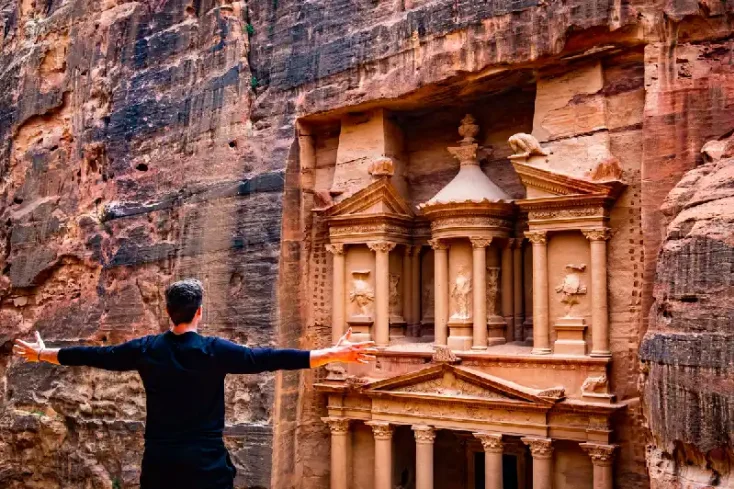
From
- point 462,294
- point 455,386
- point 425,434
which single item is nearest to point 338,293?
point 462,294

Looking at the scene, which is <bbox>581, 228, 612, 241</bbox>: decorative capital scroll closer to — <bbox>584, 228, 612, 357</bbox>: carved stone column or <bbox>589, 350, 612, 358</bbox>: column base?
<bbox>584, 228, 612, 357</bbox>: carved stone column

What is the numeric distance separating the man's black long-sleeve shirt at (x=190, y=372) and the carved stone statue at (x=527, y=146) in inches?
283

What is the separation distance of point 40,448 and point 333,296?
684 centimetres

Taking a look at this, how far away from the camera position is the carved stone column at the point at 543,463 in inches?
372

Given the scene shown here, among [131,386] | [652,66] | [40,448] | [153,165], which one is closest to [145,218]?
[153,165]

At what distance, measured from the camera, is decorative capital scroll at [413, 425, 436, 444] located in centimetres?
1043

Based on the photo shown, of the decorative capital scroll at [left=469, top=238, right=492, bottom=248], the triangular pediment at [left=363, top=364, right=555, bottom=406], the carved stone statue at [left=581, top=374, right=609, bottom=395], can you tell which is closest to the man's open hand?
the triangular pediment at [left=363, top=364, right=555, bottom=406]

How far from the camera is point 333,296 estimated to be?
11617 mm

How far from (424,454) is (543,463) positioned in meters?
1.79

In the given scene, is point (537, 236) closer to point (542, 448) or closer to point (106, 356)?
point (542, 448)

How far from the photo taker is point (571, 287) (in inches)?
379

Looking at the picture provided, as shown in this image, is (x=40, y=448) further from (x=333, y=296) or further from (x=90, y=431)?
(x=333, y=296)

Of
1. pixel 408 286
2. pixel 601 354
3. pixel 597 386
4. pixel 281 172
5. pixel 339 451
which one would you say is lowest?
pixel 339 451

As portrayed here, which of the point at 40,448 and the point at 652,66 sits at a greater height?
the point at 652,66
